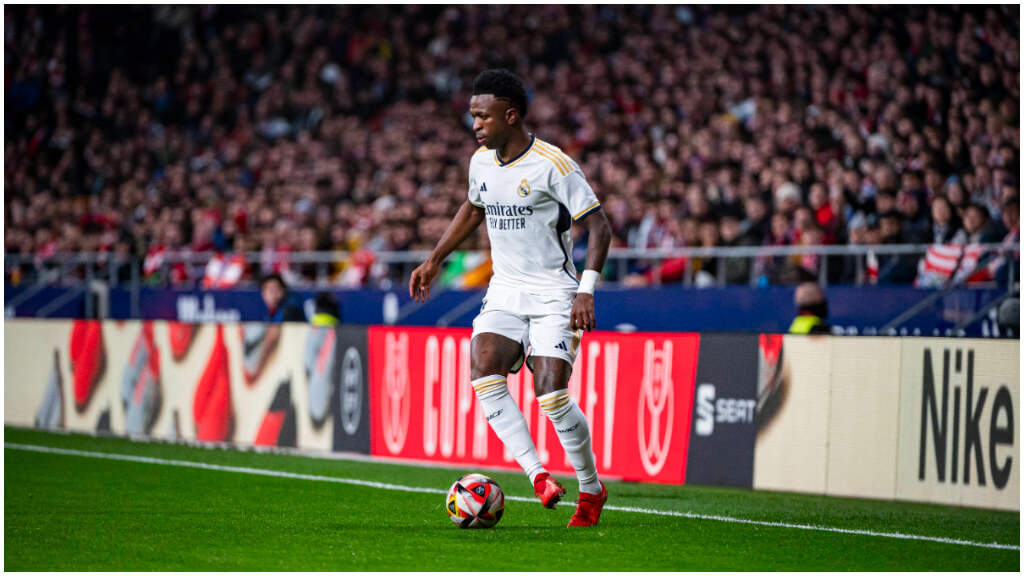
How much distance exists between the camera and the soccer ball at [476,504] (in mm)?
6613

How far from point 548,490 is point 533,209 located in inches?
53.8

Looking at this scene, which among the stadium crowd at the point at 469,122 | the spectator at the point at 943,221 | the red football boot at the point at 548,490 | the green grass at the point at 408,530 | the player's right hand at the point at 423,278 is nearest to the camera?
the green grass at the point at 408,530

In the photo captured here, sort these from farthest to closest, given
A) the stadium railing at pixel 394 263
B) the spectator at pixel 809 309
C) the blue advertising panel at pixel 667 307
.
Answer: the stadium railing at pixel 394 263 → the blue advertising panel at pixel 667 307 → the spectator at pixel 809 309

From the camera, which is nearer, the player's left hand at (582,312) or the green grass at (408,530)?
the green grass at (408,530)

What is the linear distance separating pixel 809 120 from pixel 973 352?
23.4 feet

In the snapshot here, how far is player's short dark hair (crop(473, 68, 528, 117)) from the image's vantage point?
22.1ft

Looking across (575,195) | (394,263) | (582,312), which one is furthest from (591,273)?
(394,263)

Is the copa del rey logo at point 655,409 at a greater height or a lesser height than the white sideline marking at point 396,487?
greater

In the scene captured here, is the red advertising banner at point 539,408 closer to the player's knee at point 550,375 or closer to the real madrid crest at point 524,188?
the player's knee at point 550,375

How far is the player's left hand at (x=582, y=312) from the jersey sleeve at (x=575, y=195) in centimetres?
42

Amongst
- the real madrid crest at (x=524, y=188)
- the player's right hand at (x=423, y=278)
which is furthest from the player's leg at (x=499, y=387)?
the real madrid crest at (x=524, y=188)

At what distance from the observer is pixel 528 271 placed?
6918 mm

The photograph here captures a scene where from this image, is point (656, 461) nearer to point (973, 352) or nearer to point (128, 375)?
point (973, 352)

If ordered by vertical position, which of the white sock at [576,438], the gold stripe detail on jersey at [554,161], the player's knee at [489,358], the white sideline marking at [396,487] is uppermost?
the gold stripe detail on jersey at [554,161]
